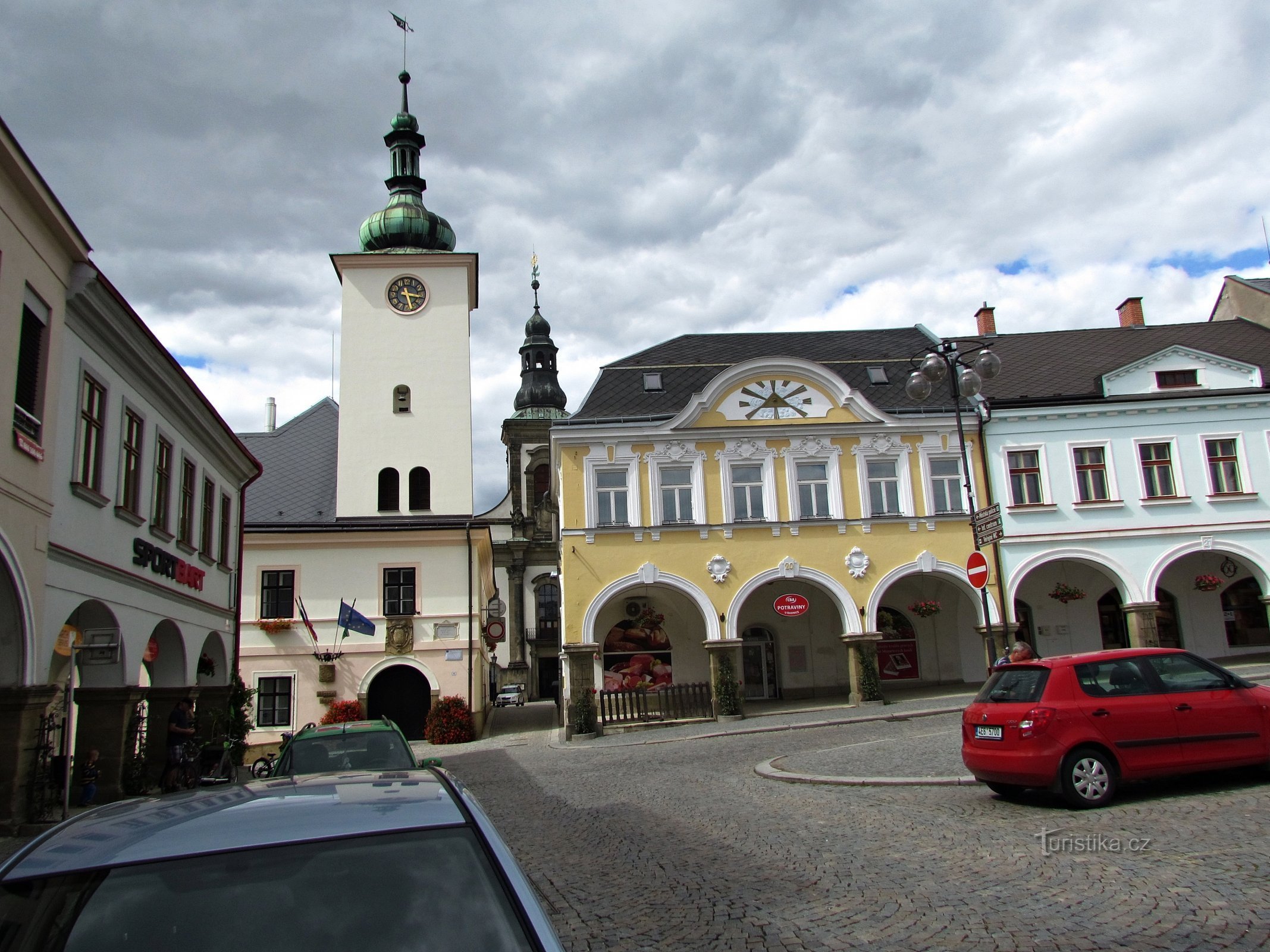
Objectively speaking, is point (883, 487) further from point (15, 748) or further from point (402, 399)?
point (15, 748)

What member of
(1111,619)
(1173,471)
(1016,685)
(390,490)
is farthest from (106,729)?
(1173,471)

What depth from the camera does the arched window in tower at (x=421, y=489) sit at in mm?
37531

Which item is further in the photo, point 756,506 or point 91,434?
point 756,506

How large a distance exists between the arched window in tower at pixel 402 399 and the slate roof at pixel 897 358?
32.5 ft

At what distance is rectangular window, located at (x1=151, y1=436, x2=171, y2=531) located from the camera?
A: 18156 mm

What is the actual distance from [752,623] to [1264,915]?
2581 cm

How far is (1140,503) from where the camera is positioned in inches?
1154

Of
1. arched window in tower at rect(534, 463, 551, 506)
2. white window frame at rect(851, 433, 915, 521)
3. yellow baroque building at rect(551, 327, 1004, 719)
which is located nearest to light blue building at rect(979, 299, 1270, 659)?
yellow baroque building at rect(551, 327, 1004, 719)

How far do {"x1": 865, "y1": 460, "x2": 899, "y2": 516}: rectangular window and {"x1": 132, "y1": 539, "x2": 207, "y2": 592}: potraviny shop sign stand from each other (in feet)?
58.1

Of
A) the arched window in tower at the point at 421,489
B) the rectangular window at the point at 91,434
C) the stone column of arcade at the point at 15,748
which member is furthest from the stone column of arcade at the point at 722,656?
the stone column of arcade at the point at 15,748

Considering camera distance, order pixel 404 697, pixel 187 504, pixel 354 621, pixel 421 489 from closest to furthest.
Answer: pixel 187 504 → pixel 354 621 → pixel 404 697 → pixel 421 489

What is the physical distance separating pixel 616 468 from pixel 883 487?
770cm

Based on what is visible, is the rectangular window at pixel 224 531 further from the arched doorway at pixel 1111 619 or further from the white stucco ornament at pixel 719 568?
the arched doorway at pixel 1111 619

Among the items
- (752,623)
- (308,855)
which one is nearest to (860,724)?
(752,623)
